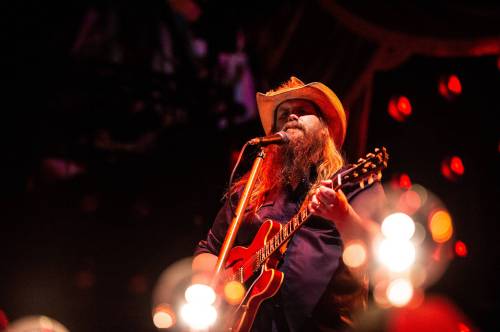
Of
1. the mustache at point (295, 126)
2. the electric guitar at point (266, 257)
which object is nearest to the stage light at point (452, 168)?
the mustache at point (295, 126)

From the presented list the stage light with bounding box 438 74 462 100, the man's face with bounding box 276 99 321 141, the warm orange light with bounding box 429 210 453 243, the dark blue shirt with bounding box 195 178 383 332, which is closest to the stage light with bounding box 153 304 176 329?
the dark blue shirt with bounding box 195 178 383 332

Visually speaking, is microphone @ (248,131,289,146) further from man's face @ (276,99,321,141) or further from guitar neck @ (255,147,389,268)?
guitar neck @ (255,147,389,268)

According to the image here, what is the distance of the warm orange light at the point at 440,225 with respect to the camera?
368 cm

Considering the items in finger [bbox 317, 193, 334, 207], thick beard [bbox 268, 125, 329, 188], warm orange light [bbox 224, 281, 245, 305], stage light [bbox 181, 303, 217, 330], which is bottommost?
stage light [bbox 181, 303, 217, 330]

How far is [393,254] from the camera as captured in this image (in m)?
2.13

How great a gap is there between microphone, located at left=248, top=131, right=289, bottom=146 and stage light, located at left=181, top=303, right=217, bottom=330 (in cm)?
74

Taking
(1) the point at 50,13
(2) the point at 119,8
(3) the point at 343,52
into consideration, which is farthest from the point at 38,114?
(3) the point at 343,52

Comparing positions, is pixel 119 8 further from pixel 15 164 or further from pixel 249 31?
pixel 15 164

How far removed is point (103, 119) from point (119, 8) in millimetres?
1162

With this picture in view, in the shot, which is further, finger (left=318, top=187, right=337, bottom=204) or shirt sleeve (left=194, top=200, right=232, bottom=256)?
shirt sleeve (left=194, top=200, right=232, bottom=256)

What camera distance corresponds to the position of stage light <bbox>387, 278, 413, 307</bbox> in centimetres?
307

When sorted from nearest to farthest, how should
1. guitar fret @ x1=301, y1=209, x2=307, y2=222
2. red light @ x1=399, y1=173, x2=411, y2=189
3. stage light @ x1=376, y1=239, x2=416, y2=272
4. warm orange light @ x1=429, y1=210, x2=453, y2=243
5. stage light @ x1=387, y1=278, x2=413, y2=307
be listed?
stage light @ x1=376, y1=239, x2=416, y2=272
guitar fret @ x1=301, y1=209, x2=307, y2=222
stage light @ x1=387, y1=278, x2=413, y2=307
warm orange light @ x1=429, y1=210, x2=453, y2=243
red light @ x1=399, y1=173, x2=411, y2=189

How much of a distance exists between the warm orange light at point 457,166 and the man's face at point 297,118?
1.46 meters

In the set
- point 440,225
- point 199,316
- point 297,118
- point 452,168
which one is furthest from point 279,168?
point 452,168
